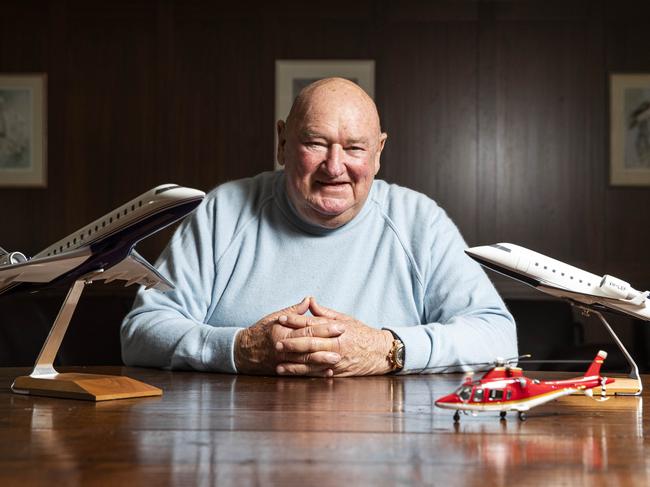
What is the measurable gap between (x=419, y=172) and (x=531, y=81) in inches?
36.8

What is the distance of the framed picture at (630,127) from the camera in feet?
20.2

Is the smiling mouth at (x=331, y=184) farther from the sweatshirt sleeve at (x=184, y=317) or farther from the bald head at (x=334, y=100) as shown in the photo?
the sweatshirt sleeve at (x=184, y=317)

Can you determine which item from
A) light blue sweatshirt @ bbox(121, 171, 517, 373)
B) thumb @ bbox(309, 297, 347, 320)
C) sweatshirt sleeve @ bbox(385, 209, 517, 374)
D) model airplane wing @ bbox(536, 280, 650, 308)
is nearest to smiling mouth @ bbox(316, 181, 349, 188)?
light blue sweatshirt @ bbox(121, 171, 517, 373)

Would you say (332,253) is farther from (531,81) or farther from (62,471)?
(531,81)

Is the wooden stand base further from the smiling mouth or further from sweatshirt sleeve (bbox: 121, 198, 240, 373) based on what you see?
the smiling mouth

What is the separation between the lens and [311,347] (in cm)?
200

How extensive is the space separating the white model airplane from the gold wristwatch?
67 cm

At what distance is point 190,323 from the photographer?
2.23 metres

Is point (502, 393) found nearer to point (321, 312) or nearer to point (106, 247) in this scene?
point (106, 247)

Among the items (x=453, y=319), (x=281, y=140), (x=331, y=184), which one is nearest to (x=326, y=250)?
(x=331, y=184)

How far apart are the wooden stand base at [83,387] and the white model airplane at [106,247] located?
16 cm

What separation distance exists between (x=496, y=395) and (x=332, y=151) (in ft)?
4.18

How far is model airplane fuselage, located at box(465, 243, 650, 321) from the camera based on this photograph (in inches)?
62.6

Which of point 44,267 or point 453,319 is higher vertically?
point 44,267
